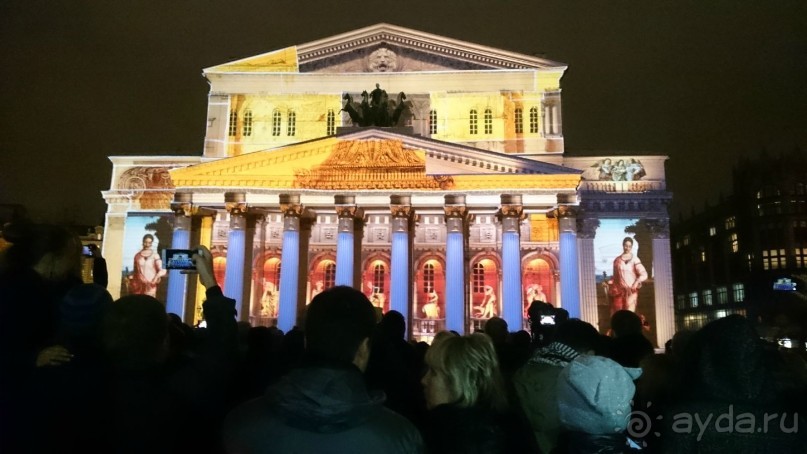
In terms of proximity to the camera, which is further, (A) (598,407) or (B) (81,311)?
(B) (81,311)

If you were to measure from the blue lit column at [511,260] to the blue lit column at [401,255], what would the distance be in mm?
4419

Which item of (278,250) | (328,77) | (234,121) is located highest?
(328,77)

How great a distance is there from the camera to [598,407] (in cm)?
294

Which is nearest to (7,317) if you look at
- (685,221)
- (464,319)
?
(464,319)

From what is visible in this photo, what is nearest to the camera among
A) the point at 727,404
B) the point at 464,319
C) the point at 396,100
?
the point at 727,404

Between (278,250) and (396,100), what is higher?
(396,100)

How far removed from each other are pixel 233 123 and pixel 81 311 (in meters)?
31.4

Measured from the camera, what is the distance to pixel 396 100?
31.9m

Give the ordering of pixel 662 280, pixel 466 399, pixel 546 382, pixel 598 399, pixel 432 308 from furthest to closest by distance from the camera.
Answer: pixel 432 308 → pixel 662 280 → pixel 546 382 → pixel 466 399 → pixel 598 399

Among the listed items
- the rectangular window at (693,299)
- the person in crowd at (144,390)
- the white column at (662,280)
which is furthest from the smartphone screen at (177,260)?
the rectangular window at (693,299)

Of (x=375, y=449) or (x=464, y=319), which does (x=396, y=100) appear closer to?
(x=464, y=319)

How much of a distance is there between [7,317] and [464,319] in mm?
24008

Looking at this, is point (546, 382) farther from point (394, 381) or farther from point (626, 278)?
point (626, 278)

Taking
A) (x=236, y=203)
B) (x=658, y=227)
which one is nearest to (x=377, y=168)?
(x=236, y=203)
